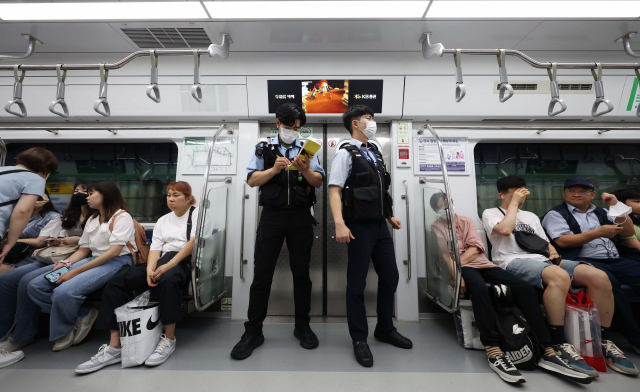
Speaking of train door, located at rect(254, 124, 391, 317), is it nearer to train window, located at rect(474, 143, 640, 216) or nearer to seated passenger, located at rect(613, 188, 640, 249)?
train window, located at rect(474, 143, 640, 216)

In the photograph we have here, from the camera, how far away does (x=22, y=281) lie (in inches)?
100

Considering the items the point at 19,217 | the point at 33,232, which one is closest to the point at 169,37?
the point at 19,217

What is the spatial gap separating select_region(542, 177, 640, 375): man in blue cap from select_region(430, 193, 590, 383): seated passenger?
882 millimetres

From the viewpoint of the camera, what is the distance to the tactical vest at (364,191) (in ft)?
7.36

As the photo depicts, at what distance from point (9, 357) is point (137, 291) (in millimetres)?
1046

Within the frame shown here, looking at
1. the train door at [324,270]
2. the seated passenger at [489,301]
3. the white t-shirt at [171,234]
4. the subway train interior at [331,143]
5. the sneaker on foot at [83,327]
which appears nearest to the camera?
the seated passenger at [489,301]

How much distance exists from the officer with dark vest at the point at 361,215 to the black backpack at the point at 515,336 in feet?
2.92

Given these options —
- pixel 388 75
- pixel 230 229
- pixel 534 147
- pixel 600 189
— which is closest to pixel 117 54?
pixel 230 229

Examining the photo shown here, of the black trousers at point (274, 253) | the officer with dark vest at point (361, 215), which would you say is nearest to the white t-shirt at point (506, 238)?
the officer with dark vest at point (361, 215)

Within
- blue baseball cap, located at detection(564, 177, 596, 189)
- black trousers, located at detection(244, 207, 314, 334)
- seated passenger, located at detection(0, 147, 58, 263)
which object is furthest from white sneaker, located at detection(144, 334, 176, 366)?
blue baseball cap, located at detection(564, 177, 596, 189)

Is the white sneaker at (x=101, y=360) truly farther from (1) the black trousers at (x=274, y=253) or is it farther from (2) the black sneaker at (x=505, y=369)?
(2) the black sneaker at (x=505, y=369)

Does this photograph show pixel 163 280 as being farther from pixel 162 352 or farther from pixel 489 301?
pixel 489 301

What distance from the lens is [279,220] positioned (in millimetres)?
2410

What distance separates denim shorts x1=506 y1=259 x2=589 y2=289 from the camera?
246 cm
